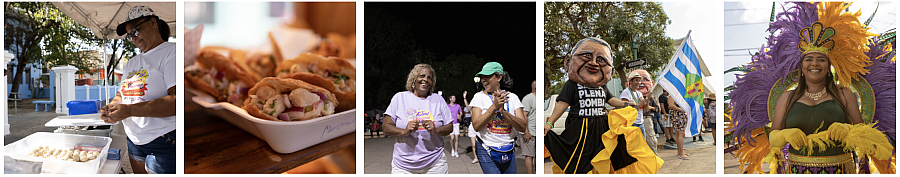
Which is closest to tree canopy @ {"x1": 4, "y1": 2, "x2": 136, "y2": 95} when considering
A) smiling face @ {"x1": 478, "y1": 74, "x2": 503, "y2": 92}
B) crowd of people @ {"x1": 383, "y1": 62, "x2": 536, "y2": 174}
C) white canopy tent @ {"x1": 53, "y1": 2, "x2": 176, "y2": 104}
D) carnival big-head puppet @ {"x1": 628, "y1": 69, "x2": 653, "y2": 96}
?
white canopy tent @ {"x1": 53, "y1": 2, "x2": 176, "y2": 104}

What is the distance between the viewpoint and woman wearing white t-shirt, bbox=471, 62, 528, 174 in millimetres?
2534

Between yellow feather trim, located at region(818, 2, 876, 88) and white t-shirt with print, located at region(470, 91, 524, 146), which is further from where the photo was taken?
white t-shirt with print, located at region(470, 91, 524, 146)

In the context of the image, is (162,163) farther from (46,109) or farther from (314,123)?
(46,109)

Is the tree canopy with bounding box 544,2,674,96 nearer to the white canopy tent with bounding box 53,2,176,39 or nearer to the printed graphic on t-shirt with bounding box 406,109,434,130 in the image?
the printed graphic on t-shirt with bounding box 406,109,434,130

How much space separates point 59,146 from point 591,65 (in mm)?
4103

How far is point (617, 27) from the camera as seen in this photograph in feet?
8.86

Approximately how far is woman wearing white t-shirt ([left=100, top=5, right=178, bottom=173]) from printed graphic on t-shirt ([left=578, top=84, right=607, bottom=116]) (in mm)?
2833

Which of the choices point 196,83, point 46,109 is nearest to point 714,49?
point 196,83

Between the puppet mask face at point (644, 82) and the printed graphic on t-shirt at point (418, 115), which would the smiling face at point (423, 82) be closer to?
the printed graphic on t-shirt at point (418, 115)

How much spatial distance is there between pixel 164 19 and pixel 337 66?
1.38m

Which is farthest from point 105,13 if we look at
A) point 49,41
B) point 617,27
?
point 617,27

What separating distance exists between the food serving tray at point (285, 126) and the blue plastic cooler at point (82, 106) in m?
1.32

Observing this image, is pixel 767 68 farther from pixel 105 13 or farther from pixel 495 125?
pixel 105 13

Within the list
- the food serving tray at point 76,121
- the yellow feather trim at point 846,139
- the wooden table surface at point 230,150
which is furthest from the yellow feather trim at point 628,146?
the food serving tray at point 76,121
